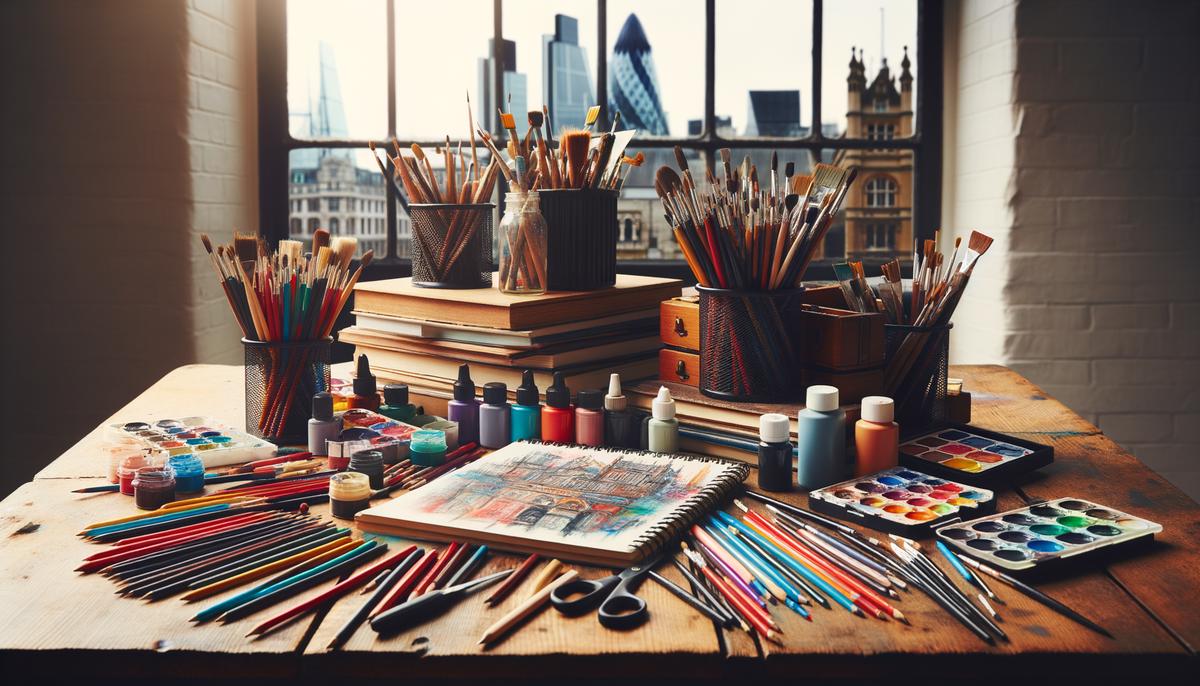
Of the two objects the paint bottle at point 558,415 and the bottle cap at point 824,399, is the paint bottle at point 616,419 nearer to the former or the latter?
the paint bottle at point 558,415

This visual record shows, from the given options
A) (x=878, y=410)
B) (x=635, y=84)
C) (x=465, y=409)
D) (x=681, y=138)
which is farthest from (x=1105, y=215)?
(x=465, y=409)

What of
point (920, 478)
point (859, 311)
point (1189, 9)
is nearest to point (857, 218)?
point (1189, 9)

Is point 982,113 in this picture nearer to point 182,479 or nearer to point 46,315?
point 182,479

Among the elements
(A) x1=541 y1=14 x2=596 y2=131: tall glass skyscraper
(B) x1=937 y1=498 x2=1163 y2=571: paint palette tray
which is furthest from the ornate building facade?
(B) x1=937 y1=498 x2=1163 y2=571: paint palette tray

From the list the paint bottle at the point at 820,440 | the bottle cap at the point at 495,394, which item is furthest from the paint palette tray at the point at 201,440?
the paint bottle at the point at 820,440

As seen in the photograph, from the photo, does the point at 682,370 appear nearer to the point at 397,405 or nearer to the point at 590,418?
the point at 590,418

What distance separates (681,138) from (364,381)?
62.4 inches

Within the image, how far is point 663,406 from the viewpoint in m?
1.33

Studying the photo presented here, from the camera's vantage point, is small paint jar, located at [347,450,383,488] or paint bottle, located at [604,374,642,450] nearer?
small paint jar, located at [347,450,383,488]

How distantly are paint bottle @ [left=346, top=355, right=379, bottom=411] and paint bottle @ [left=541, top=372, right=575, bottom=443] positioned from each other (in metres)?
0.29

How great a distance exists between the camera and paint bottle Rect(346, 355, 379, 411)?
1.53 m

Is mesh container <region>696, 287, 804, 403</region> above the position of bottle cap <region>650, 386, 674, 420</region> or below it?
above

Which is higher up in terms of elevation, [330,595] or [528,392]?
[528,392]

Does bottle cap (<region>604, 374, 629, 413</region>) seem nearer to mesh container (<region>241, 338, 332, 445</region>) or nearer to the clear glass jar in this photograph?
the clear glass jar
